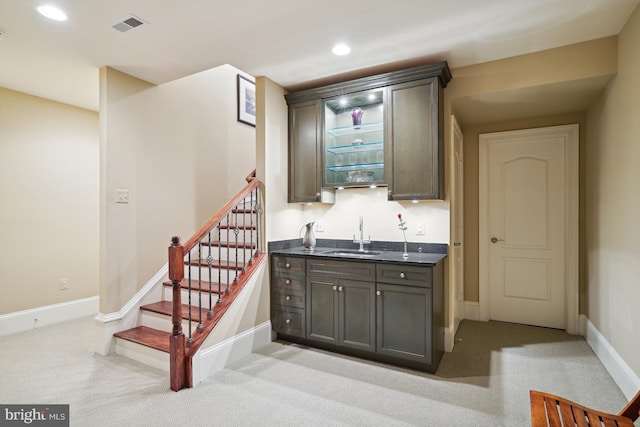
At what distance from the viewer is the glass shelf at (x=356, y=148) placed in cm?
346

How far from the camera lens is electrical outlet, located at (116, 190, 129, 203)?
334 centimetres

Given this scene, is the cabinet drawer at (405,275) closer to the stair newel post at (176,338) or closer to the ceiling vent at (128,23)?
the stair newel post at (176,338)

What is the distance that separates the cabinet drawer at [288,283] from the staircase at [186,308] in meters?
0.26

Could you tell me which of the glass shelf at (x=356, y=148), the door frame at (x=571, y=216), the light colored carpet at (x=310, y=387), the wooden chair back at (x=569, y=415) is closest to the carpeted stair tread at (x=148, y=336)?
the light colored carpet at (x=310, y=387)

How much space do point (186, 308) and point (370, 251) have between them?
1914mm

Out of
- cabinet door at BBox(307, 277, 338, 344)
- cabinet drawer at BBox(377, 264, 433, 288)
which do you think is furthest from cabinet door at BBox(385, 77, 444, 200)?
cabinet door at BBox(307, 277, 338, 344)

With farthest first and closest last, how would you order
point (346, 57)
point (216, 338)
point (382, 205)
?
point (382, 205) < point (346, 57) < point (216, 338)

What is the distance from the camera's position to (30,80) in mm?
3514

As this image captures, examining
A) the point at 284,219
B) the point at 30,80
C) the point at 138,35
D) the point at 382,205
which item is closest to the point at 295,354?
the point at 284,219

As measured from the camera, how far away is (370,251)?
3609mm

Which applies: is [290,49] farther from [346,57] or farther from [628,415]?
[628,415]

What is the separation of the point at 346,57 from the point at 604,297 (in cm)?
314
